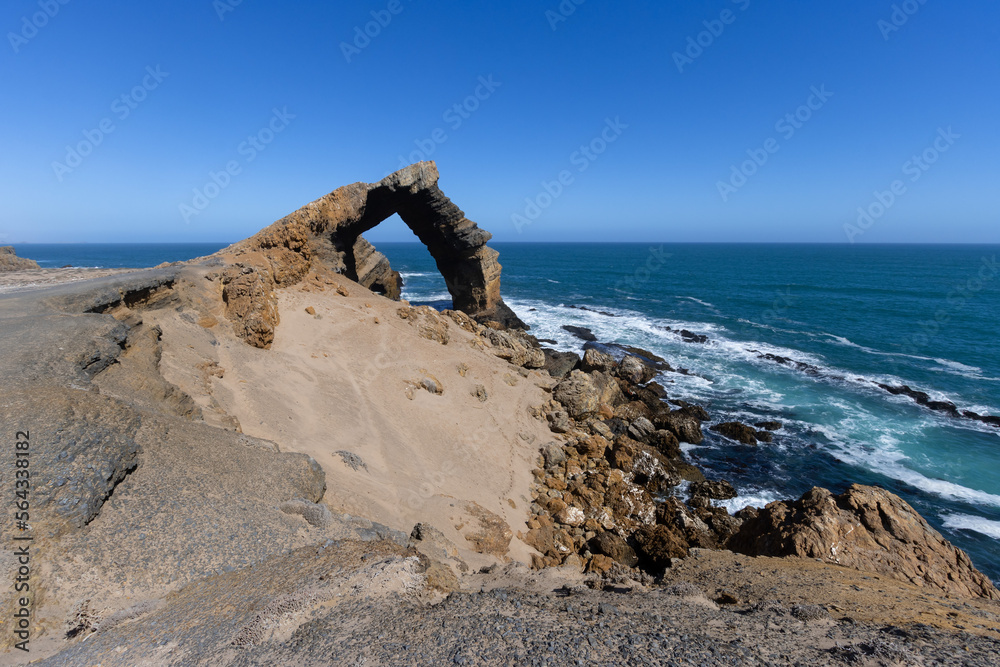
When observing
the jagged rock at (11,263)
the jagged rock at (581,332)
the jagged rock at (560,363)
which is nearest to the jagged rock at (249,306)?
the jagged rock at (560,363)

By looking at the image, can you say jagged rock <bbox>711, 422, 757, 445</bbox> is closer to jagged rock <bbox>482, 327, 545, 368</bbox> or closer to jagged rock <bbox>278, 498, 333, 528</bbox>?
jagged rock <bbox>482, 327, 545, 368</bbox>

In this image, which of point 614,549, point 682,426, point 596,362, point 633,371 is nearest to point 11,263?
point 596,362

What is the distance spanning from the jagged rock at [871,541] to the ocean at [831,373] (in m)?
5.48

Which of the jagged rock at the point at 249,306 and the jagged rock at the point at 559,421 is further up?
the jagged rock at the point at 249,306

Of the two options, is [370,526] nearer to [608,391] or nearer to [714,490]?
[714,490]

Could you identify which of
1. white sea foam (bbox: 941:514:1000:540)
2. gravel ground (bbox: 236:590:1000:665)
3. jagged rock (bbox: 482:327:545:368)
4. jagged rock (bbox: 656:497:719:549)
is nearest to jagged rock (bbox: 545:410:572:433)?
jagged rock (bbox: 656:497:719:549)

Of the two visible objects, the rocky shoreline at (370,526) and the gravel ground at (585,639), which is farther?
the rocky shoreline at (370,526)

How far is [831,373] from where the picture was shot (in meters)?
24.7

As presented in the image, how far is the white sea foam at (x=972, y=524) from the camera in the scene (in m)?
12.5

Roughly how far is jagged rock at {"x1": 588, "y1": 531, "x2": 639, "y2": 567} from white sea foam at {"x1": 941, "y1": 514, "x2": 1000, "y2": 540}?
9.98 meters

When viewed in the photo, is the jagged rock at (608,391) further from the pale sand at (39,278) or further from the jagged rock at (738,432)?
the pale sand at (39,278)

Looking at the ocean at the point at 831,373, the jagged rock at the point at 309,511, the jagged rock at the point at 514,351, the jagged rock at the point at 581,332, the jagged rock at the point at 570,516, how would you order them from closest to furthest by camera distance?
the jagged rock at the point at 309,511, the jagged rock at the point at 570,516, the ocean at the point at 831,373, the jagged rock at the point at 514,351, the jagged rock at the point at 581,332

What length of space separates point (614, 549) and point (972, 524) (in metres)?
11.2

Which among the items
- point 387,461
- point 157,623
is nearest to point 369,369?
point 387,461
